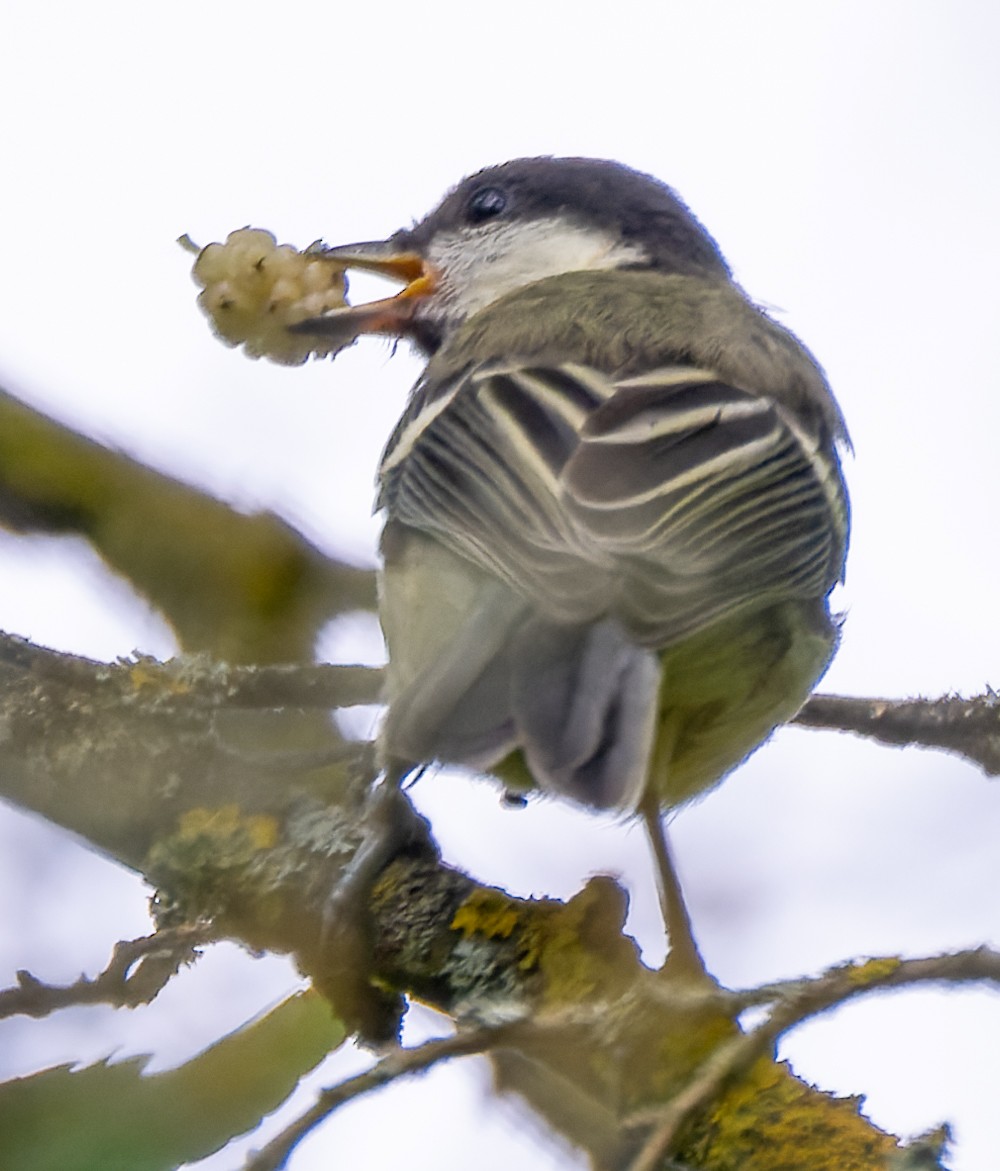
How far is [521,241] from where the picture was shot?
439 cm

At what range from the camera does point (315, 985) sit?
2395mm

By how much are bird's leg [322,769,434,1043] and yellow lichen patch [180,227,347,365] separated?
4.78 feet

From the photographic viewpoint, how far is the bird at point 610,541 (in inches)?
98.3

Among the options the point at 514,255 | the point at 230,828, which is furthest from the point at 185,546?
the point at 514,255

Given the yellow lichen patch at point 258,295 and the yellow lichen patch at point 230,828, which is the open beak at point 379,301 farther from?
the yellow lichen patch at point 230,828

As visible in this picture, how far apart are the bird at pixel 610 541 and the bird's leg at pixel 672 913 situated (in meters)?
0.02

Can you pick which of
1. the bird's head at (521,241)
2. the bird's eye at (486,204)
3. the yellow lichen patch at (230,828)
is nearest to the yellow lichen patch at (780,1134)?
the yellow lichen patch at (230,828)

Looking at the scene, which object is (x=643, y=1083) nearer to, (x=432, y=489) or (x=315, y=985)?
(x=315, y=985)

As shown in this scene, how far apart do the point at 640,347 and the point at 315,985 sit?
1347mm

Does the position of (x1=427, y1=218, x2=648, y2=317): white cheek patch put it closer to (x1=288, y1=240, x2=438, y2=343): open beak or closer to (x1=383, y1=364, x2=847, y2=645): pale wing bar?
(x1=288, y1=240, x2=438, y2=343): open beak

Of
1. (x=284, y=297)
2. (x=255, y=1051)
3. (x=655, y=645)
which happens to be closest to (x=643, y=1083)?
(x=255, y=1051)

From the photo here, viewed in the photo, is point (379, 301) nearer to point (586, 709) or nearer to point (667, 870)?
point (667, 870)

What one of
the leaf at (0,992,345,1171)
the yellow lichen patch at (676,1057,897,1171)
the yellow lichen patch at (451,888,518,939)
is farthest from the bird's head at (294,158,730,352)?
the yellow lichen patch at (676,1057,897,1171)

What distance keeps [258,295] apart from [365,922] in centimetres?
179
